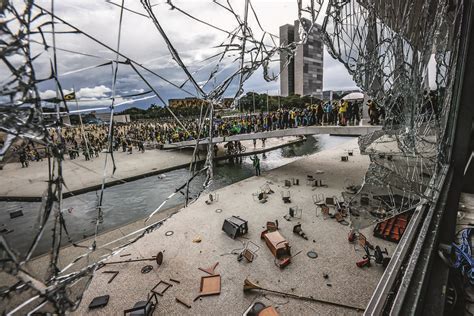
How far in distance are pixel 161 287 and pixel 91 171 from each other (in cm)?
890

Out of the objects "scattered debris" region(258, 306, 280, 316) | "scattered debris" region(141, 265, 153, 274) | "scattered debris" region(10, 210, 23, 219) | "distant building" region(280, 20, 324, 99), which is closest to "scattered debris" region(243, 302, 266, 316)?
"scattered debris" region(258, 306, 280, 316)

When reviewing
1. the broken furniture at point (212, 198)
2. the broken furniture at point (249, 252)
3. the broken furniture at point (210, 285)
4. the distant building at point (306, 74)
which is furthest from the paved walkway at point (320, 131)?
the distant building at point (306, 74)

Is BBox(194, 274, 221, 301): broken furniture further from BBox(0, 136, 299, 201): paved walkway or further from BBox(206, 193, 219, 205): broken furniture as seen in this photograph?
BBox(0, 136, 299, 201): paved walkway

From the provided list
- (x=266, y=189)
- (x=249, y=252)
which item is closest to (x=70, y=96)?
(x=249, y=252)

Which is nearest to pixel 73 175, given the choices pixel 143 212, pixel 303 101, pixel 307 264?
pixel 143 212

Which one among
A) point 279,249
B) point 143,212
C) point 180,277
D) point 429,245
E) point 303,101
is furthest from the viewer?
point 303,101

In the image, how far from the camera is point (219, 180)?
13.9 meters

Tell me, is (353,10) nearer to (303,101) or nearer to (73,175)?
(73,175)

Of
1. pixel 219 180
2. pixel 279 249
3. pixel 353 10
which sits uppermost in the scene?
pixel 353 10

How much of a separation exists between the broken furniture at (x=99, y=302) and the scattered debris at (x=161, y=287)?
0.88 m

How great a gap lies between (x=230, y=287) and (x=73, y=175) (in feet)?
48.6

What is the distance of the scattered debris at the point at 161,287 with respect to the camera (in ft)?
14.4

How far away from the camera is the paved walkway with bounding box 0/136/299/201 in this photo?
Result: 38.7 ft

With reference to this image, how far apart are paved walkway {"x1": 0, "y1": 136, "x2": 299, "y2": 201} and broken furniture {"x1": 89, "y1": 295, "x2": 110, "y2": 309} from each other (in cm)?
550
